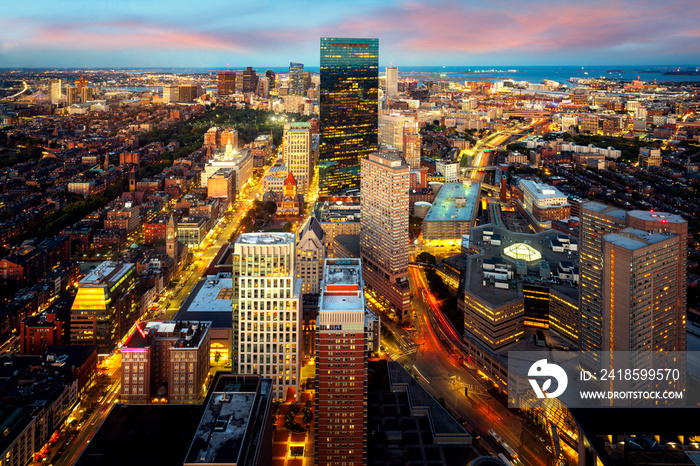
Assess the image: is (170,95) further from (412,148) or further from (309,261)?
(309,261)

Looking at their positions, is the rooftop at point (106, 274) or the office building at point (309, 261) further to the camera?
the office building at point (309, 261)

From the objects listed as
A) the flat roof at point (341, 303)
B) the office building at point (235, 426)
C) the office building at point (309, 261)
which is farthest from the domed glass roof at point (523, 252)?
the office building at point (235, 426)

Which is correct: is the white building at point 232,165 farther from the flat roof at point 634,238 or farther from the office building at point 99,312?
the flat roof at point 634,238

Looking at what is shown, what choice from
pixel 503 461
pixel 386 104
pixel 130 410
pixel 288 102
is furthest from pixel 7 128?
pixel 503 461

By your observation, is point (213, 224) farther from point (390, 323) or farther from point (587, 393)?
point (587, 393)

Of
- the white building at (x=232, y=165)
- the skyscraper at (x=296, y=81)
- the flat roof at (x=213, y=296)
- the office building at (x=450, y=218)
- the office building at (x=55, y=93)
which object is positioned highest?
the skyscraper at (x=296, y=81)

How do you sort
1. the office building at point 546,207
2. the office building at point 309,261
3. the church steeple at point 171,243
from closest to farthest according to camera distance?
the office building at point 309,261, the church steeple at point 171,243, the office building at point 546,207

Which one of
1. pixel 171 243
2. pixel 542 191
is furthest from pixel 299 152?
pixel 542 191

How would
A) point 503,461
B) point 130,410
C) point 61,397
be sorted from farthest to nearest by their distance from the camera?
point 61,397, point 503,461, point 130,410
